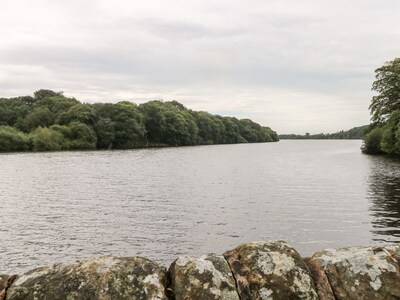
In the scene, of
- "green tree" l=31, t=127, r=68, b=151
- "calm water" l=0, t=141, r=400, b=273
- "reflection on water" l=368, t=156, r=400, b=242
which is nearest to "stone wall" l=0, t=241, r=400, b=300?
"calm water" l=0, t=141, r=400, b=273

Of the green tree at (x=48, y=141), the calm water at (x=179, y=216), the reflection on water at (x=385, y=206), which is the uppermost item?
the green tree at (x=48, y=141)

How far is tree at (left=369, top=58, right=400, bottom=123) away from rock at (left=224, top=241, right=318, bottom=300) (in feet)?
239

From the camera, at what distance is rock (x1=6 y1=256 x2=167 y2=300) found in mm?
4016

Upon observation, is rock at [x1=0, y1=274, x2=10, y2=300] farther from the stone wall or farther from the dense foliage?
the dense foliage

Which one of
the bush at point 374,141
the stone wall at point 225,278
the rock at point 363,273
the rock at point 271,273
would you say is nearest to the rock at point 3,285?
the stone wall at point 225,278

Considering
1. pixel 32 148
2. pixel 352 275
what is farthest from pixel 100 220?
pixel 32 148

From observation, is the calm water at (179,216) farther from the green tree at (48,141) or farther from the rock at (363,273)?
the green tree at (48,141)

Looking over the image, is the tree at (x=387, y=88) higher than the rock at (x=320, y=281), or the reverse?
the tree at (x=387, y=88)

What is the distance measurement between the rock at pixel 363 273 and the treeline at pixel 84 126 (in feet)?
297

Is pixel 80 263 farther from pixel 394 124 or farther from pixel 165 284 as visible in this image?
pixel 394 124

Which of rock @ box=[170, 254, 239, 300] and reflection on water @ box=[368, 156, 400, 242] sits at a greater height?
rock @ box=[170, 254, 239, 300]

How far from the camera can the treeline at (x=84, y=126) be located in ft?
293

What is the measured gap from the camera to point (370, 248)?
15.4 feet

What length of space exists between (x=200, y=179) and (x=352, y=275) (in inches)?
1227
